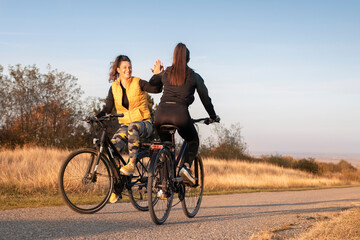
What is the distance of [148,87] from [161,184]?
60.8 inches

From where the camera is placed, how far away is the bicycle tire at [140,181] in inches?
250

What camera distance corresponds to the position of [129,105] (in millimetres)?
6555

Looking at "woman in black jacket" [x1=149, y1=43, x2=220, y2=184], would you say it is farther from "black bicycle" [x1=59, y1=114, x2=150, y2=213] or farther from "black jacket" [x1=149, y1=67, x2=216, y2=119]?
"black bicycle" [x1=59, y1=114, x2=150, y2=213]

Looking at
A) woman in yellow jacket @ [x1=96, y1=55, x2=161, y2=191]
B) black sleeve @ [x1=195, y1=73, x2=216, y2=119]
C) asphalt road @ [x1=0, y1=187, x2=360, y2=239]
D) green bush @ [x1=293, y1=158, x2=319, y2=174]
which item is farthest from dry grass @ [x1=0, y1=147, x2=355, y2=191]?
green bush @ [x1=293, y1=158, x2=319, y2=174]

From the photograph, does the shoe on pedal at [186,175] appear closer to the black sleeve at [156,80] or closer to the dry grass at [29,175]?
the black sleeve at [156,80]

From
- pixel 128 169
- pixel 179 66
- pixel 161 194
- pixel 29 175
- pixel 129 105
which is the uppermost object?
pixel 179 66

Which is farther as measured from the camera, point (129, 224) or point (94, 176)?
point (94, 176)

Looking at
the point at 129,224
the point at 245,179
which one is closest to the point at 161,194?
the point at 129,224

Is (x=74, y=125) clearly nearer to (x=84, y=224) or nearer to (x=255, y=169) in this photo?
(x=255, y=169)

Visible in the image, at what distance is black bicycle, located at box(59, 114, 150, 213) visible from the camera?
5.79 meters

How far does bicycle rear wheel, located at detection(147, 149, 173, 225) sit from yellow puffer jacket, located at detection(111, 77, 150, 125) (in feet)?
3.34

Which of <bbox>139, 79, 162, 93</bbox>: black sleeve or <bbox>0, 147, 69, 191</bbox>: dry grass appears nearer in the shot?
<bbox>139, 79, 162, 93</bbox>: black sleeve

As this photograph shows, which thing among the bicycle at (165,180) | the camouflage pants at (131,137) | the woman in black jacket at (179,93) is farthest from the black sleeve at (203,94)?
the camouflage pants at (131,137)

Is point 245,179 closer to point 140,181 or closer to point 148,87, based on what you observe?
point 140,181
